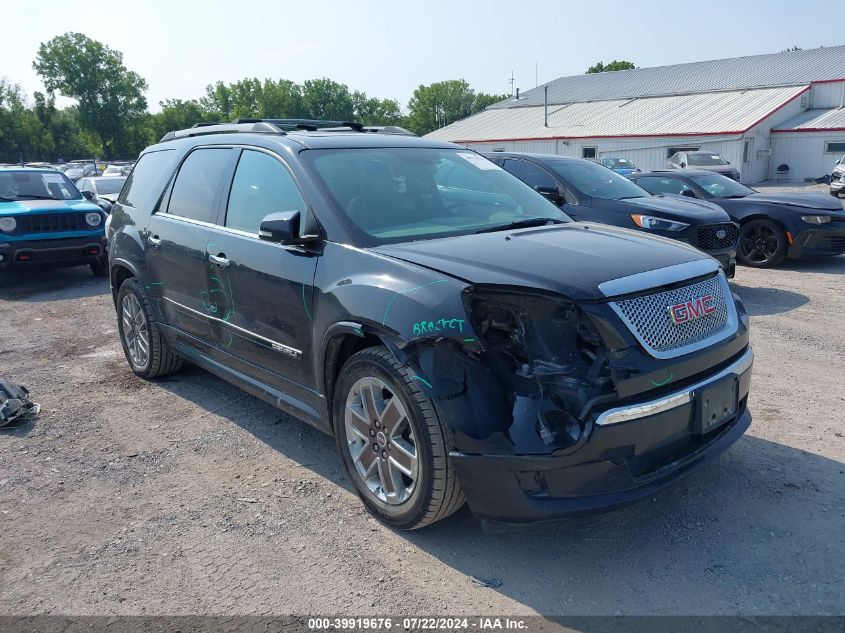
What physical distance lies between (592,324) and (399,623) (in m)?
1.41

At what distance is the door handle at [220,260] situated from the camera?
426 cm

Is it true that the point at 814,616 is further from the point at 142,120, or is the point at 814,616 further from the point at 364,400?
the point at 142,120

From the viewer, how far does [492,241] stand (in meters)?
3.51

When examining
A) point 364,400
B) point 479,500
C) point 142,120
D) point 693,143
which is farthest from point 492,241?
point 142,120

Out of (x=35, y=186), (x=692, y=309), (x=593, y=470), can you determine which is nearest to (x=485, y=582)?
(x=593, y=470)

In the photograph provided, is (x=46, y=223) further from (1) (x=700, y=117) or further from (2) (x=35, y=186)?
(1) (x=700, y=117)

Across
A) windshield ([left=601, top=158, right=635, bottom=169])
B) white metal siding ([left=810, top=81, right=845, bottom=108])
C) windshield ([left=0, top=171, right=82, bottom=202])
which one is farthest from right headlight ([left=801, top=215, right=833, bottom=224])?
white metal siding ([left=810, top=81, right=845, bottom=108])

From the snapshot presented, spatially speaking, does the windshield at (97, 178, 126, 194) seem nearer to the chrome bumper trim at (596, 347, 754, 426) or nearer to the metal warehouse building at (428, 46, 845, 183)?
the chrome bumper trim at (596, 347, 754, 426)

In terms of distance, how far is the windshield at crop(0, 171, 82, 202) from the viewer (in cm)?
1091

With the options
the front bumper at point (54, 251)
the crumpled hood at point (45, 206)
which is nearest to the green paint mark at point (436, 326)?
the front bumper at point (54, 251)

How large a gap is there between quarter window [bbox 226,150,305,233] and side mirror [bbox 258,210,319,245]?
19cm

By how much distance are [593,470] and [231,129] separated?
11.4ft

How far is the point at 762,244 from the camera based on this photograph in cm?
987

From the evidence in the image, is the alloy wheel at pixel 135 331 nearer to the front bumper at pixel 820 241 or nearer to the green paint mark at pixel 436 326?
the green paint mark at pixel 436 326
